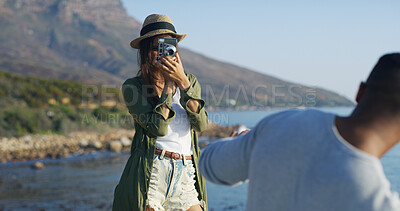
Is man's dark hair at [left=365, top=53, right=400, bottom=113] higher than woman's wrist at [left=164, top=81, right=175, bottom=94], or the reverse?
man's dark hair at [left=365, top=53, right=400, bottom=113]

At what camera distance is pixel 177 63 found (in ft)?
8.35

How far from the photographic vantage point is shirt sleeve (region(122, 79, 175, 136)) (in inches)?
99.1

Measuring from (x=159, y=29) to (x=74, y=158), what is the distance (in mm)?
19060

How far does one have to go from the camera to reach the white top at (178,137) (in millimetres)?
2615

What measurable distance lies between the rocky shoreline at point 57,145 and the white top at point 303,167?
17.8 meters

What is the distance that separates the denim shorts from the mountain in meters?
101

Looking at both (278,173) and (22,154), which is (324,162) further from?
(22,154)

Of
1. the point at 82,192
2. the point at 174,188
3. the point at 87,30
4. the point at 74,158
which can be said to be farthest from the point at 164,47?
the point at 87,30

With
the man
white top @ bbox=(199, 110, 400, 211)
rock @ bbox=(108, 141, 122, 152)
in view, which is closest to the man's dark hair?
the man

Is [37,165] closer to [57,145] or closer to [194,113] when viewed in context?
[57,145]

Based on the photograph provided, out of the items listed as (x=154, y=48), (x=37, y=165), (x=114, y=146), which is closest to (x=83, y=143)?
(x=114, y=146)

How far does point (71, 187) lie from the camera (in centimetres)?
1458

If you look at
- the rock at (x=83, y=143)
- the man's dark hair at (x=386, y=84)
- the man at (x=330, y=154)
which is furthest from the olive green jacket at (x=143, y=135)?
the rock at (x=83, y=143)

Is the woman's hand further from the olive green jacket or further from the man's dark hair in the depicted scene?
the man's dark hair
